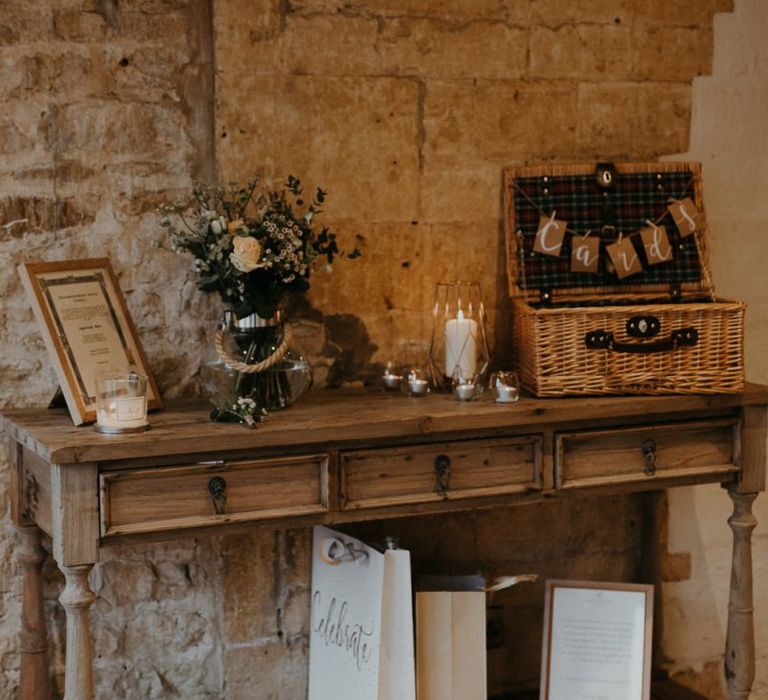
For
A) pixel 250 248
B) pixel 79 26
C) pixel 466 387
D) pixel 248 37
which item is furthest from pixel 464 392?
pixel 79 26

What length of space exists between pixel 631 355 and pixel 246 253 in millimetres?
938

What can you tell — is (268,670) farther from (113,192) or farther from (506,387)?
(113,192)

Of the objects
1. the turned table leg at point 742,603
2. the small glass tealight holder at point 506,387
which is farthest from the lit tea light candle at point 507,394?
the turned table leg at point 742,603

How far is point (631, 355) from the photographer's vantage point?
270 cm

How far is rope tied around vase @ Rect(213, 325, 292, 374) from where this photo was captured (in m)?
2.45

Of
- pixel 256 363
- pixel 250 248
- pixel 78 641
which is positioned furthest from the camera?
pixel 256 363

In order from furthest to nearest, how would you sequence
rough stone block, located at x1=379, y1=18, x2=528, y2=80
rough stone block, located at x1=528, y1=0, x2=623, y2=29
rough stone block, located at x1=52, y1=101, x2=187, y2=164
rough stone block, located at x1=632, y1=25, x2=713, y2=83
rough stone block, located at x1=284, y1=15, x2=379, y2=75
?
rough stone block, located at x1=632, y1=25, x2=713, y2=83, rough stone block, located at x1=528, y1=0, x2=623, y2=29, rough stone block, located at x1=379, y1=18, x2=528, y2=80, rough stone block, located at x1=284, y1=15, x2=379, y2=75, rough stone block, located at x1=52, y1=101, x2=187, y2=164

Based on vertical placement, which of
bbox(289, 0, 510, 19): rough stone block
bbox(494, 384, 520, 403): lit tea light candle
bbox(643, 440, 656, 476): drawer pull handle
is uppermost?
bbox(289, 0, 510, 19): rough stone block

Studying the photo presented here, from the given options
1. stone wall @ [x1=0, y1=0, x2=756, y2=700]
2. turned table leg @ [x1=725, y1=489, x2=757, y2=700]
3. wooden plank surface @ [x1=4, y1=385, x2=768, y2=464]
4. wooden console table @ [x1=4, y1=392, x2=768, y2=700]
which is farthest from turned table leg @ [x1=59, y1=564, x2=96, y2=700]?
turned table leg @ [x1=725, y1=489, x2=757, y2=700]

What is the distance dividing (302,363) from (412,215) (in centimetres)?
55

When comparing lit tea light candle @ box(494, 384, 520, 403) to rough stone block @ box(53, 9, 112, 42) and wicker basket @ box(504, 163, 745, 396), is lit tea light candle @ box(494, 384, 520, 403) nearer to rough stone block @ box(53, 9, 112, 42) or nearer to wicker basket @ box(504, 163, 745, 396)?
wicker basket @ box(504, 163, 745, 396)

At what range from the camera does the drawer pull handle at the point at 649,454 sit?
2.69 metres

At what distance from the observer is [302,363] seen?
2590 millimetres

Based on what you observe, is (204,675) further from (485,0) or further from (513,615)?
(485,0)
